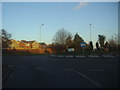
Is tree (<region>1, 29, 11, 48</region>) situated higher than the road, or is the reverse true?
tree (<region>1, 29, 11, 48</region>)

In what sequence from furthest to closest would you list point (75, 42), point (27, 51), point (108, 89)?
point (27, 51) < point (75, 42) < point (108, 89)

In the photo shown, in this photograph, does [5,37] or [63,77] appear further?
[5,37]

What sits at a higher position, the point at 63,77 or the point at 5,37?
the point at 5,37

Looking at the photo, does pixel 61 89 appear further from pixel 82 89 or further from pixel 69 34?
pixel 69 34

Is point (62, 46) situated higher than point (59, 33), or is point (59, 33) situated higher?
point (59, 33)

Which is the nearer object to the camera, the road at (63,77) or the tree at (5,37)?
the road at (63,77)

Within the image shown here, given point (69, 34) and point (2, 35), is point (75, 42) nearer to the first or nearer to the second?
point (69, 34)

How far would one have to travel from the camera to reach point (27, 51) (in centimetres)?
7331

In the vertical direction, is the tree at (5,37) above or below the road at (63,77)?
above

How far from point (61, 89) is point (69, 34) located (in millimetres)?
57323

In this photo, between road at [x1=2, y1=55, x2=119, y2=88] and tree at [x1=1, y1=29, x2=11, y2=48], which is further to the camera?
tree at [x1=1, y1=29, x2=11, y2=48]

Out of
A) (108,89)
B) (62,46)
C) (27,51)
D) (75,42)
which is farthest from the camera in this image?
(27,51)

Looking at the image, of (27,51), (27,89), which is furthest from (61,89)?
(27,51)

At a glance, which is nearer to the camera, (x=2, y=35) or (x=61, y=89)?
(x=61, y=89)
